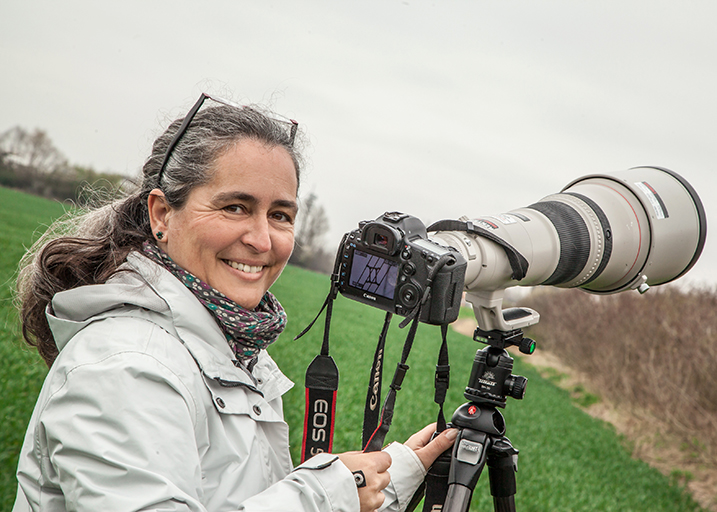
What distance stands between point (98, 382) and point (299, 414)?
5.82 meters

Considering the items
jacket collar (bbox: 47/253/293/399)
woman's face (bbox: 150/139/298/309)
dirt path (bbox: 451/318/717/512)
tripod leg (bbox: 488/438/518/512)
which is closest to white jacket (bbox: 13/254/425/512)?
jacket collar (bbox: 47/253/293/399)

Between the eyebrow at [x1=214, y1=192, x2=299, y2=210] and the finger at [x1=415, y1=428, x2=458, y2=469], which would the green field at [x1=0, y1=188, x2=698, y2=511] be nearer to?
the eyebrow at [x1=214, y1=192, x2=299, y2=210]

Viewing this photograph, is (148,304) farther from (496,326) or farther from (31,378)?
(31,378)

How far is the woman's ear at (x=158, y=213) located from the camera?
1703 mm

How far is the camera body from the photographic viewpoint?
168 centimetres

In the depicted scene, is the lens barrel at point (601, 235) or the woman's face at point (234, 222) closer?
the woman's face at point (234, 222)

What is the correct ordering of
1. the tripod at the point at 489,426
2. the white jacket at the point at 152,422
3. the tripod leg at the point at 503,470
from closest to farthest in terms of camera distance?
the white jacket at the point at 152,422 < the tripod at the point at 489,426 < the tripod leg at the point at 503,470

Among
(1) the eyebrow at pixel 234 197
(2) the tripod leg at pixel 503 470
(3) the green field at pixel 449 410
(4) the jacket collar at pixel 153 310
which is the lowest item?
(3) the green field at pixel 449 410

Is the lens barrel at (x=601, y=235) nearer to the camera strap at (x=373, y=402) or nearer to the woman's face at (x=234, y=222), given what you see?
the camera strap at (x=373, y=402)

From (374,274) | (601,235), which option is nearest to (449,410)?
(601,235)

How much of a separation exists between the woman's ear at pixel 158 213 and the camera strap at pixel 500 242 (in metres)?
0.93

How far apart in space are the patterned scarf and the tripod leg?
88cm

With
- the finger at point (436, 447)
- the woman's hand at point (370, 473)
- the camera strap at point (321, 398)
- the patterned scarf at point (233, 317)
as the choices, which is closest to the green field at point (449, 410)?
the patterned scarf at point (233, 317)

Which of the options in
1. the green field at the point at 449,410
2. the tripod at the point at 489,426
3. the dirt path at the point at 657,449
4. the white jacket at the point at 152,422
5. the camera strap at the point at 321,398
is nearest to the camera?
the white jacket at the point at 152,422
